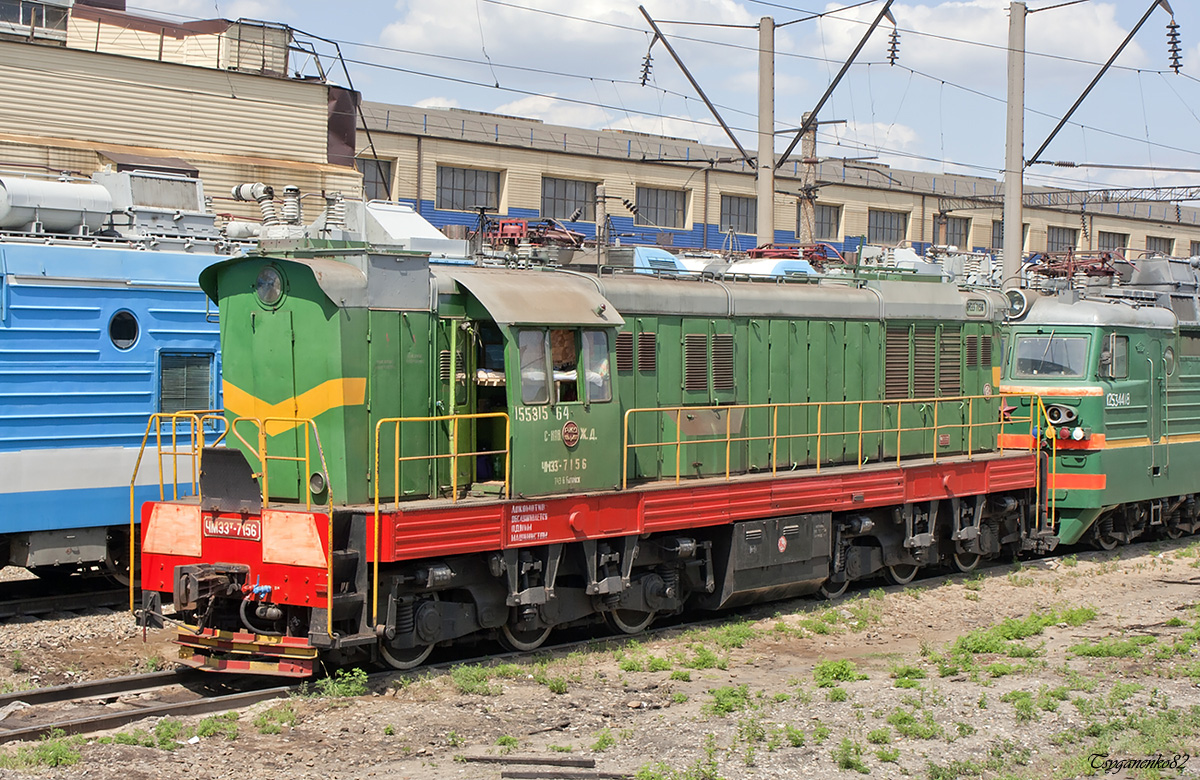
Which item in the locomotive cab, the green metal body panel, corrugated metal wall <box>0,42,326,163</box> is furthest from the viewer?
corrugated metal wall <box>0,42,326,163</box>

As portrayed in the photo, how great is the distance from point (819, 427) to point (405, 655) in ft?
17.1

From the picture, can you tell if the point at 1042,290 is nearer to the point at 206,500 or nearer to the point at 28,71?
the point at 206,500

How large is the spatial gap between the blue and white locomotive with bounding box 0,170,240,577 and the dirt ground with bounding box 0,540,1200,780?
3.58ft

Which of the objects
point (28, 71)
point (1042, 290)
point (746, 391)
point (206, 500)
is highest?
point (28, 71)

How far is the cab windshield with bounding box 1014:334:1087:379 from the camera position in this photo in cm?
1614

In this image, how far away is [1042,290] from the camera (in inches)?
701

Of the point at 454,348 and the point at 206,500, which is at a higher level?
the point at 454,348

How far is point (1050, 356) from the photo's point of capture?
1639 cm

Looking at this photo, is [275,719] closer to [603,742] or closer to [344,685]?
[344,685]

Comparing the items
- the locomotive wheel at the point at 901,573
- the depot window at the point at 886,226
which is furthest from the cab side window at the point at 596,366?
the depot window at the point at 886,226

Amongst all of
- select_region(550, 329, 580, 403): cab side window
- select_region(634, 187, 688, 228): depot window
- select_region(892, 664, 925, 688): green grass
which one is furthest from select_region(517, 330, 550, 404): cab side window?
select_region(634, 187, 688, 228): depot window

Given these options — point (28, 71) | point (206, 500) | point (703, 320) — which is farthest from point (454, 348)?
point (28, 71)

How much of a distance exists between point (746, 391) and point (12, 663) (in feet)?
24.4

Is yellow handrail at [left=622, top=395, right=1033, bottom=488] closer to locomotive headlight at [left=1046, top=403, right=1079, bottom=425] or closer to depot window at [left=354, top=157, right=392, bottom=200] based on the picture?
locomotive headlight at [left=1046, top=403, right=1079, bottom=425]
